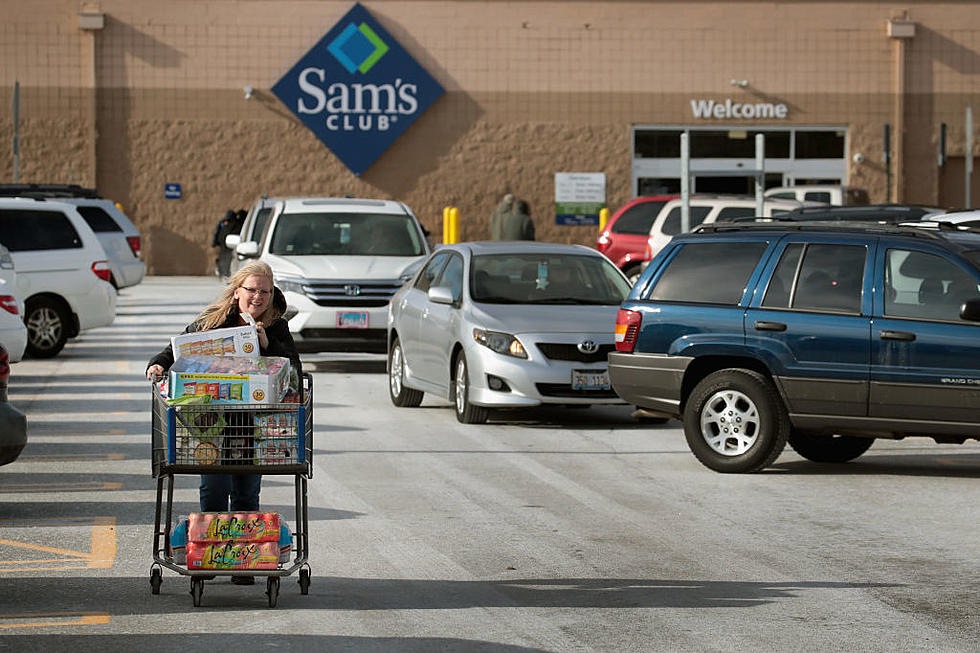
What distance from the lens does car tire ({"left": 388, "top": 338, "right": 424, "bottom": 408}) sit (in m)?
16.5

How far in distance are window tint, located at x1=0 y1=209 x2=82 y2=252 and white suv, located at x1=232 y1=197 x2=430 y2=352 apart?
88.3 inches

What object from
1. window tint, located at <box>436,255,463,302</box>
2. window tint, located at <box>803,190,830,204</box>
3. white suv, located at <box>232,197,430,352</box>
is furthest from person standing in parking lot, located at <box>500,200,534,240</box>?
window tint, located at <box>436,255,463,302</box>

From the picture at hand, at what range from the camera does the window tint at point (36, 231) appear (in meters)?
21.6

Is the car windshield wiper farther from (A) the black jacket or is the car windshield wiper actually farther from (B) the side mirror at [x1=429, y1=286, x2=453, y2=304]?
(A) the black jacket

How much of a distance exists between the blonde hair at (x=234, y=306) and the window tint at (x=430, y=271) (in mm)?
8405

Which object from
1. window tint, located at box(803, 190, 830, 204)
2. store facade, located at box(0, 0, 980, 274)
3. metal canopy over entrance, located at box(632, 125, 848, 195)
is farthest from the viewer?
metal canopy over entrance, located at box(632, 125, 848, 195)

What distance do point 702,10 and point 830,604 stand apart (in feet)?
118

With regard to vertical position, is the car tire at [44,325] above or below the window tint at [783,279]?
below

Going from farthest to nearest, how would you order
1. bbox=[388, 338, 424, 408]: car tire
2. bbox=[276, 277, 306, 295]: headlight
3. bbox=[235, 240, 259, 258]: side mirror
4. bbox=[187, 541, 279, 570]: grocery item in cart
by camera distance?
bbox=[235, 240, 259, 258]: side mirror, bbox=[276, 277, 306, 295]: headlight, bbox=[388, 338, 424, 408]: car tire, bbox=[187, 541, 279, 570]: grocery item in cart

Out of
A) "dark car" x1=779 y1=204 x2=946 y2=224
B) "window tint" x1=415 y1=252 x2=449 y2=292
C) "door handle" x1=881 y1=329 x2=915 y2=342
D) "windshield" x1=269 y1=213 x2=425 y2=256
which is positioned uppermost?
"dark car" x1=779 y1=204 x2=946 y2=224

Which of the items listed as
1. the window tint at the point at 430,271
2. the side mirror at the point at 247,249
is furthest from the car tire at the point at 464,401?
the side mirror at the point at 247,249

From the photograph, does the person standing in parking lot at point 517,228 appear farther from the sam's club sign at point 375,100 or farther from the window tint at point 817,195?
the sam's club sign at point 375,100

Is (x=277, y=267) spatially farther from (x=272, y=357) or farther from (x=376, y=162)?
(x=376, y=162)

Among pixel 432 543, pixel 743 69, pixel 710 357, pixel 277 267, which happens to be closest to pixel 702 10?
pixel 743 69
